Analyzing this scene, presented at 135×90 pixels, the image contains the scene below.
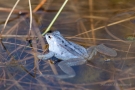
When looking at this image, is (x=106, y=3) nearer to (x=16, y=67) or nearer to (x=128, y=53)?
(x=128, y=53)

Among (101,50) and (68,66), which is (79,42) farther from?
(68,66)

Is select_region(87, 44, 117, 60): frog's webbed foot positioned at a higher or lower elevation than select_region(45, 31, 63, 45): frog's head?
lower

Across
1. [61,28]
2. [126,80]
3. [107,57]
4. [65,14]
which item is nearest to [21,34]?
[61,28]

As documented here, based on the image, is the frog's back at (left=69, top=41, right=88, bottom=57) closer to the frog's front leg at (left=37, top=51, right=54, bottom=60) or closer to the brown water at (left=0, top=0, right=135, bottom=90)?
the brown water at (left=0, top=0, right=135, bottom=90)

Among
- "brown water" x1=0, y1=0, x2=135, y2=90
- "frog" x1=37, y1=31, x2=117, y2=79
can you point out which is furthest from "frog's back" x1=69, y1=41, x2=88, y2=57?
"brown water" x1=0, y1=0, x2=135, y2=90

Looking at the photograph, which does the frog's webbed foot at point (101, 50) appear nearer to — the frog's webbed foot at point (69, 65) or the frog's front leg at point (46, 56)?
the frog's webbed foot at point (69, 65)

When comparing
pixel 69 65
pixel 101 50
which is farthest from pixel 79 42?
pixel 69 65

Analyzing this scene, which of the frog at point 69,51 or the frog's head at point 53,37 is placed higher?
the frog's head at point 53,37

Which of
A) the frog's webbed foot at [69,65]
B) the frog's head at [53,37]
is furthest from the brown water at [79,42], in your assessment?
the frog's head at [53,37]
